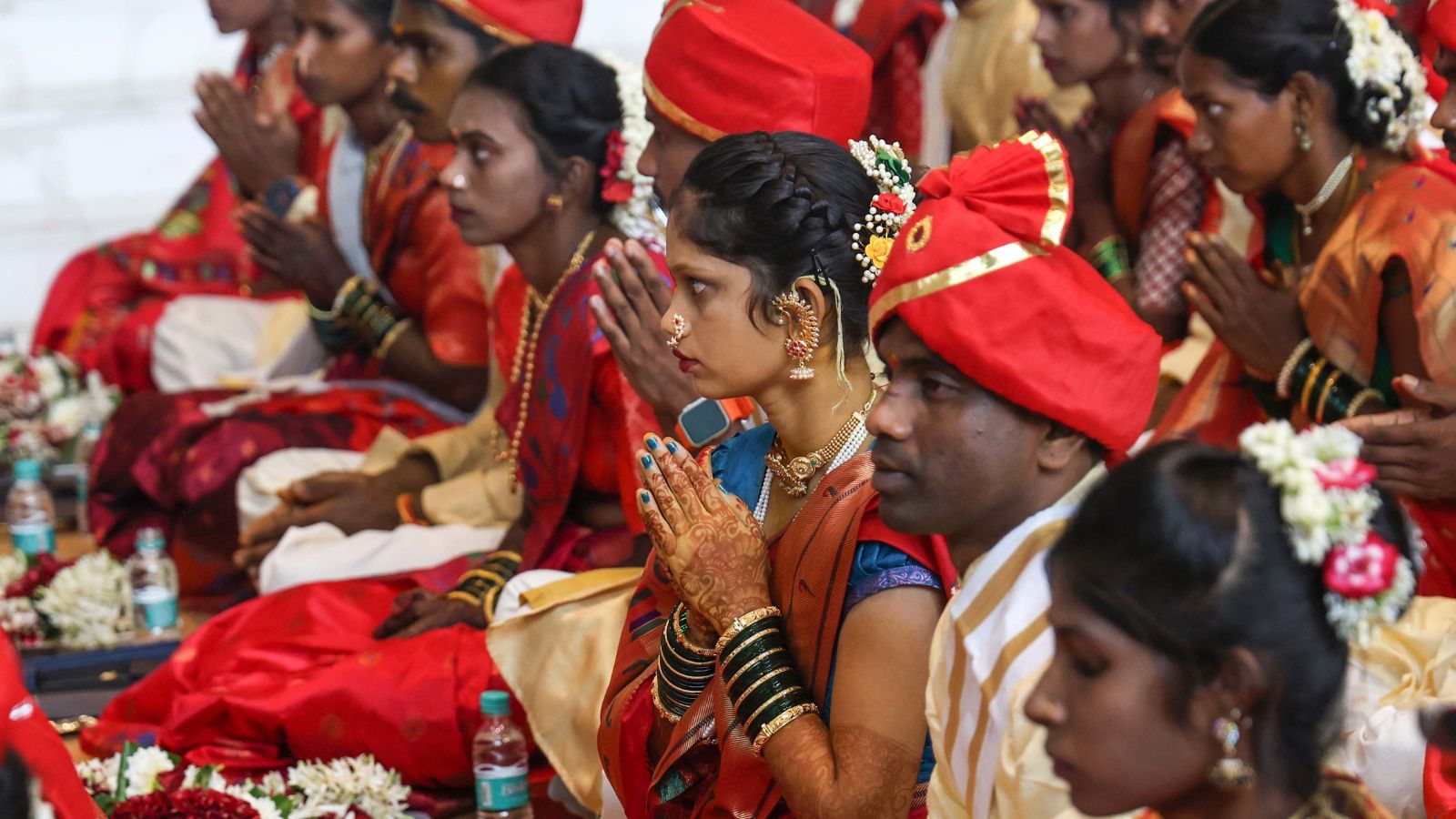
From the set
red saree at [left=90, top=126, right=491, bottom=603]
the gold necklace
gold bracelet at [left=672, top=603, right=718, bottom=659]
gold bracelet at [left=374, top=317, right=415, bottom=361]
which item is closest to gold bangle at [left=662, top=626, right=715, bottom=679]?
gold bracelet at [left=672, top=603, right=718, bottom=659]

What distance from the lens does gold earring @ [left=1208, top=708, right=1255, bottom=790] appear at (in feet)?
4.99

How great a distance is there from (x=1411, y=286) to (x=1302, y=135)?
0.39 meters

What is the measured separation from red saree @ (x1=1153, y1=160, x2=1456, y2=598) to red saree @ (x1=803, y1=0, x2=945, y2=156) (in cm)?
239

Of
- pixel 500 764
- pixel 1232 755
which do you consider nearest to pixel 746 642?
pixel 1232 755

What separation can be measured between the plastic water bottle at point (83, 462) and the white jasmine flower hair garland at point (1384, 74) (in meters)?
3.89

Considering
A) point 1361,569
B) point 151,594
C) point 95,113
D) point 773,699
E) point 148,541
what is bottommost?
point 95,113

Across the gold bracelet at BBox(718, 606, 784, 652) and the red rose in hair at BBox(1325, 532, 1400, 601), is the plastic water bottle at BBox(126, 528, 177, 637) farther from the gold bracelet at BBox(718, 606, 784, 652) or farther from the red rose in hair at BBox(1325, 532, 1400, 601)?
the red rose in hair at BBox(1325, 532, 1400, 601)

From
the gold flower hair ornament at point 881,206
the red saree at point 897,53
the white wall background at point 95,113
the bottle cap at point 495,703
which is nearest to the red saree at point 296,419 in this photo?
the bottle cap at point 495,703

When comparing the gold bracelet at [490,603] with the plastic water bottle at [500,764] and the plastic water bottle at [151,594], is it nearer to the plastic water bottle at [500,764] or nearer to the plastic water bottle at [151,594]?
the plastic water bottle at [500,764]

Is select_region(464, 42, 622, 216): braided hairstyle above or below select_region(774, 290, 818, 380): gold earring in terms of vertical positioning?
below

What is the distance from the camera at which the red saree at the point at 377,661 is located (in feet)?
11.0

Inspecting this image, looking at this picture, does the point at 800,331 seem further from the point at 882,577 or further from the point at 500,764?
the point at 500,764

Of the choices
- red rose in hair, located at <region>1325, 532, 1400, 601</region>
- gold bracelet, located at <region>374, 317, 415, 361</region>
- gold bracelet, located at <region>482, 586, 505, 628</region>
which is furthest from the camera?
gold bracelet, located at <region>374, 317, 415, 361</region>

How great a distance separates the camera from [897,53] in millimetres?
5660
